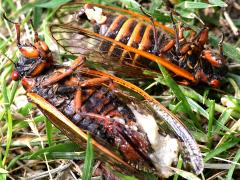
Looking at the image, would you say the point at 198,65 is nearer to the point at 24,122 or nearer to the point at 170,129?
the point at 170,129

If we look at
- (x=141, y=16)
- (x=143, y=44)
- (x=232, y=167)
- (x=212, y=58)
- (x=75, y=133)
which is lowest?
(x=232, y=167)

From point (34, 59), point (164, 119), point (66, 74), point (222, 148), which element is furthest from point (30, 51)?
point (222, 148)

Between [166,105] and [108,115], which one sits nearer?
[108,115]

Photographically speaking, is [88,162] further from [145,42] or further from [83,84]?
[145,42]

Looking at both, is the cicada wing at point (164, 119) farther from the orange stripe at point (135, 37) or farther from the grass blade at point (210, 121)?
the orange stripe at point (135, 37)

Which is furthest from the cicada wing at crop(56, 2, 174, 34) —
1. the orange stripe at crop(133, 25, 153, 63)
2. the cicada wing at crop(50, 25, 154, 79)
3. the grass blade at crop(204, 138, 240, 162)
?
the grass blade at crop(204, 138, 240, 162)

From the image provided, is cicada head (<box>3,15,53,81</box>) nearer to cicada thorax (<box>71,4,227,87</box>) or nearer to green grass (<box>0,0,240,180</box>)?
green grass (<box>0,0,240,180</box>)
